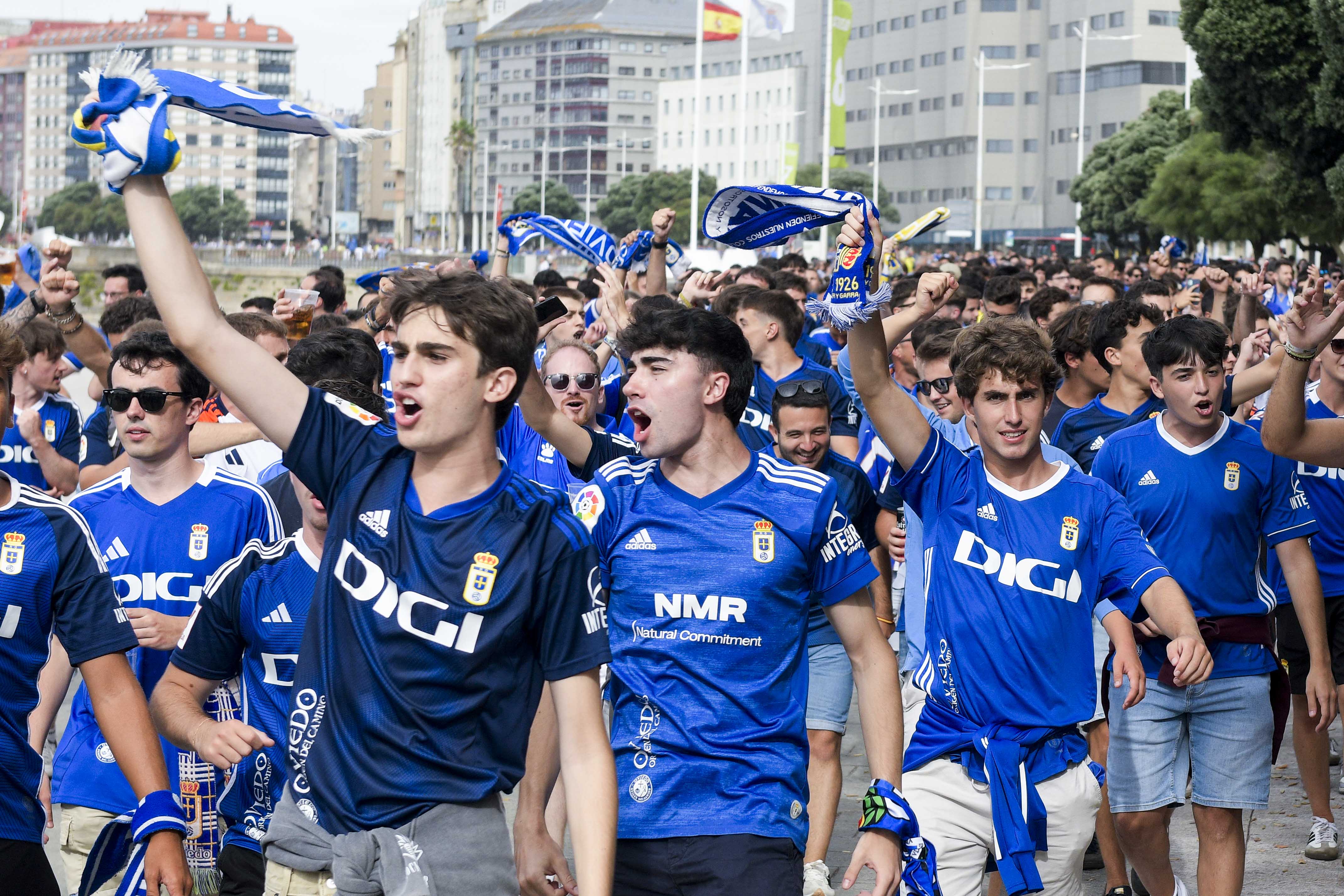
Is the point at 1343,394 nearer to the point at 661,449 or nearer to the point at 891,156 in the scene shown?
the point at 661,449

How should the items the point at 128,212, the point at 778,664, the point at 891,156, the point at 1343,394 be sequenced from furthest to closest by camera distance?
the point at 891,156, the point at 1343,394, the point at 778,664, the point at 128,212

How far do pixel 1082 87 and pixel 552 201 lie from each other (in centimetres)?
6582

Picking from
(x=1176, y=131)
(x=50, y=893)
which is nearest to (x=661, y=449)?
(x=50, y=893)

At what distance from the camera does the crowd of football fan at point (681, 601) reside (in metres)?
3.22

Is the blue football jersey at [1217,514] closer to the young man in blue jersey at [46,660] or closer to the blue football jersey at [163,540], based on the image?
the blue football jersey at [163,540]

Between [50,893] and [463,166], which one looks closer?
[50,893]

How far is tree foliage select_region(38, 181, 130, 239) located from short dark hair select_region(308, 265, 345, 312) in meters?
148

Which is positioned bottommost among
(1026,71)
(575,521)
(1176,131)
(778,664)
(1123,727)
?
(1123,727)

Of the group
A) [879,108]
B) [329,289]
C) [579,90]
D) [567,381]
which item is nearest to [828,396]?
[567,381]

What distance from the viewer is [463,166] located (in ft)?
526

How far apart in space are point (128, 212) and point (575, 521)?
107cm

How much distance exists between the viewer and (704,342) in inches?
167

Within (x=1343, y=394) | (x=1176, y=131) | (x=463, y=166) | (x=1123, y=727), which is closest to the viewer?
(x=1123, y=727)

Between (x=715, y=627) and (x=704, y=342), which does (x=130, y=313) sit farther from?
(x=715, y=627)
